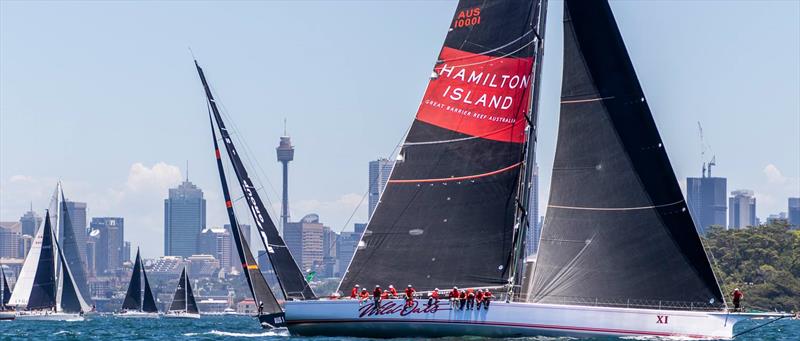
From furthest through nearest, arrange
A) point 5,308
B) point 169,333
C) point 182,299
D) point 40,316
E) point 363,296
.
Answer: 1. point 182,299
2. point 5,308
3. point 40,316
4. point 169,333
5. point 363,296

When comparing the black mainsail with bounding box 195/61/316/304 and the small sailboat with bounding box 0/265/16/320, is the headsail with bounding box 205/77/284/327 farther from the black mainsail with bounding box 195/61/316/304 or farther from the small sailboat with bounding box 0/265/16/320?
the small sailboat with bounding box 0/265/16/320

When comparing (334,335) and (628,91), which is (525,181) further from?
(334,335)

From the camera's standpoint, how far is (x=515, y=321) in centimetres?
4216

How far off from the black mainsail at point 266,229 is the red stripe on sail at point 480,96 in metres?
10.6

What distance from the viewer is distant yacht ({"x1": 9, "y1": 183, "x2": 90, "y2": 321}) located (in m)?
107

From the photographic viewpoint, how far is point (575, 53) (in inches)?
1705

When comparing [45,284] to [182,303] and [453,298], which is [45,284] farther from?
[453,298]

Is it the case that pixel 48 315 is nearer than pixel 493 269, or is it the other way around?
pixel 493 269

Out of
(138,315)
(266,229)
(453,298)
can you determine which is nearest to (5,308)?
(138,315)

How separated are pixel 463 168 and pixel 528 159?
5.56 feet

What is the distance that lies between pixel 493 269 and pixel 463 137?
11.5 ft

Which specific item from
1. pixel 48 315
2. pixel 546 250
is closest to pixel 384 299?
pixel 546 250

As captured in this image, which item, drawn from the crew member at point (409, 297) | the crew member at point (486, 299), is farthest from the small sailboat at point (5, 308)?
the crew member at point (486, 299)

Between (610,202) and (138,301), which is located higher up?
(610,202)
